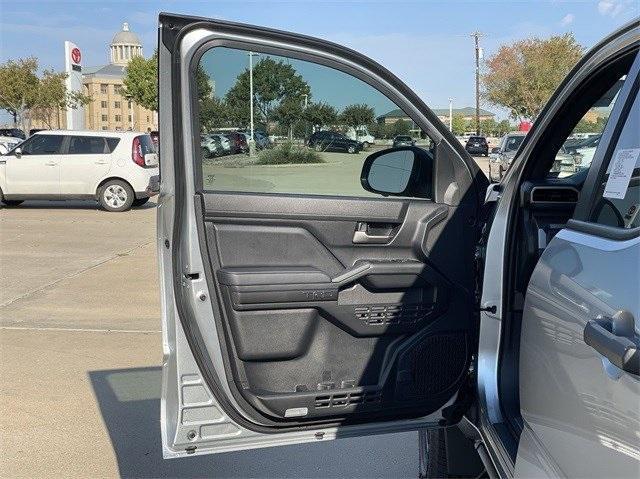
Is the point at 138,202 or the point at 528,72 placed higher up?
the point at 528,72

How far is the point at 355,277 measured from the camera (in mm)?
2520

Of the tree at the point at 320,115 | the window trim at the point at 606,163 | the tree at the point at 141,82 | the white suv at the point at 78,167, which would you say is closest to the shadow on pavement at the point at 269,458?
the tree at the point at 320,115

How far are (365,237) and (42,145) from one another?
1303cm

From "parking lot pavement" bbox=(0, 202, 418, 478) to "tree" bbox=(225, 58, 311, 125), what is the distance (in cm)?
188

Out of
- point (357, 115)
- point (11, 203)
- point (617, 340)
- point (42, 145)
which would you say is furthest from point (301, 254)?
point (11, 203)

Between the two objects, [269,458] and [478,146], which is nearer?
[269,458]

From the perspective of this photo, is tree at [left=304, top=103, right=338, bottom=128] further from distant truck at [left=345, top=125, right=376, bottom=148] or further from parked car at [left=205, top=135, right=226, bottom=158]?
parked car at [left=205, top=135, right=226, bottom=158]

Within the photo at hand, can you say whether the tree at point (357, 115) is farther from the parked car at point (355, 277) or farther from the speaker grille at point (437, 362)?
the speaker grille at point (437, 362)

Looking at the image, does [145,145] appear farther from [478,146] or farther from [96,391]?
[478,146]

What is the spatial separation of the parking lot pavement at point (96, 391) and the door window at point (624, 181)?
82.3 inches

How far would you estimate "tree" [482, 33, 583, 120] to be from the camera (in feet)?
109

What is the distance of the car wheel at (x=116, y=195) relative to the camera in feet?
46.2

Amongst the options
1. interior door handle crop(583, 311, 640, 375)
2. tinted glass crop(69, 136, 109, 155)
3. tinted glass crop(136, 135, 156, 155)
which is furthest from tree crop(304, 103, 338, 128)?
tinted glass crop(69, 136, 109, 155)

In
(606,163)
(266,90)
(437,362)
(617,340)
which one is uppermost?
(266,90)
